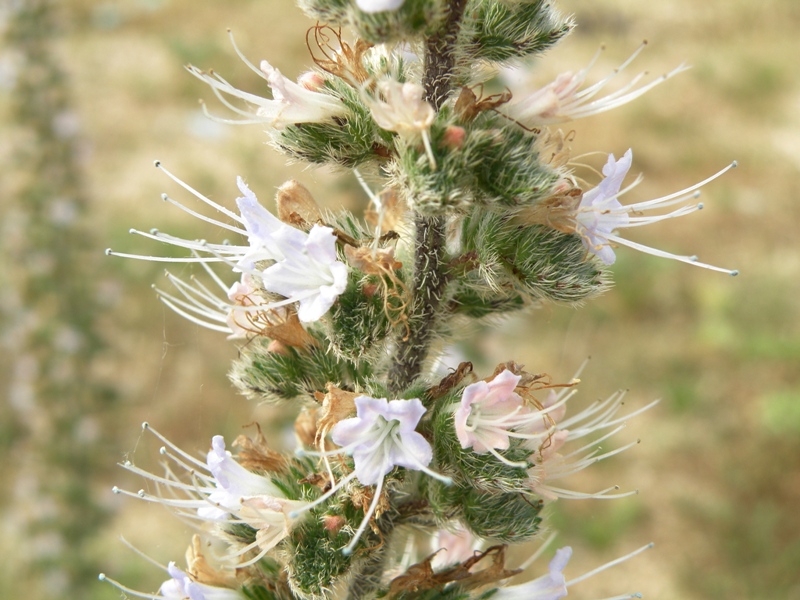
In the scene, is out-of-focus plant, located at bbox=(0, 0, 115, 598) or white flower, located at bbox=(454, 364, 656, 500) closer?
white flower, located at bbox=(454, 364, 656, 500)

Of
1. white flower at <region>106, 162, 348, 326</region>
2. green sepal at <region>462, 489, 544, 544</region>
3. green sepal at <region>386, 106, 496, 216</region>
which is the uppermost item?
green sepal at <region>386, 106, 496, 216</region>

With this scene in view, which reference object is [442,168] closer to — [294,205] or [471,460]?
[294,205]

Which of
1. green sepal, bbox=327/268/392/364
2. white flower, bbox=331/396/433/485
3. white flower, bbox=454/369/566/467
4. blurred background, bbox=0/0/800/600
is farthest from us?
blurred background, bbox=0/0/800/600

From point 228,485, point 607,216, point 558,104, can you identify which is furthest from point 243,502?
point 558,104

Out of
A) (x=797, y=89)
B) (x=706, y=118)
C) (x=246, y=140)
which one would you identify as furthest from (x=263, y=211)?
(x=797, y=89)

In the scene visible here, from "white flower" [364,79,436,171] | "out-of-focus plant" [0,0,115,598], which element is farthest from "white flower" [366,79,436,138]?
"out-of-focus plant" [0,0,115,598]

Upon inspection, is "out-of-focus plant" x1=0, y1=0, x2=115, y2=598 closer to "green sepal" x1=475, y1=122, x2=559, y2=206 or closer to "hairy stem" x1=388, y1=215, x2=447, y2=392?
"hairy stem" x1=388, y1=215, x2=447, y2=392

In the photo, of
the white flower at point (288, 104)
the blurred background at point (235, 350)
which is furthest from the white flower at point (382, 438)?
the blurred background at point (235, 350)

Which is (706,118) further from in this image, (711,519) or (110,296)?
(110,296)
